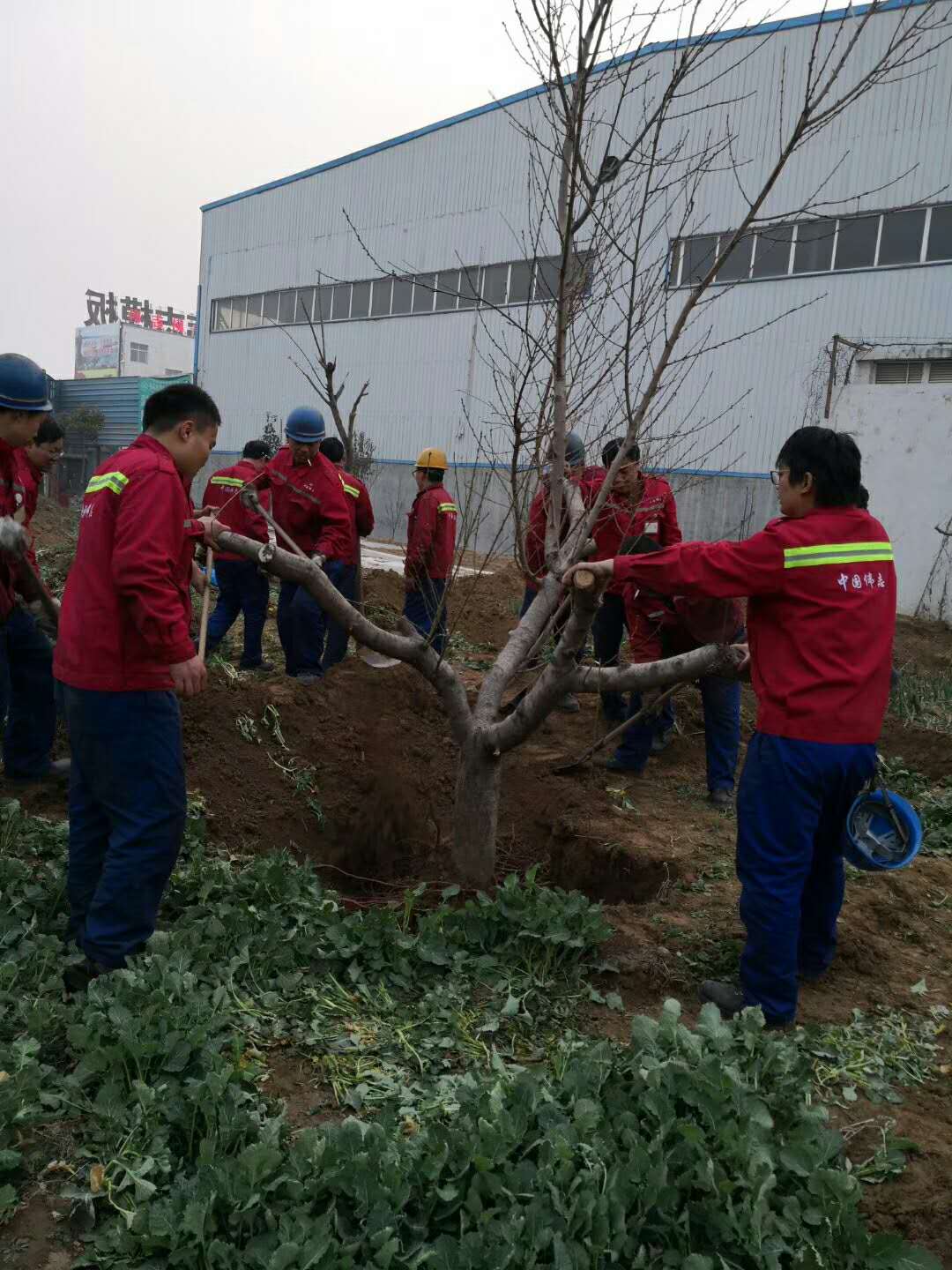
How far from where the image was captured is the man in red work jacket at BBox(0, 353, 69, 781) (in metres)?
4.69

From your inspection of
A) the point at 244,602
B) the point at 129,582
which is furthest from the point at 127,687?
the point at 244,602

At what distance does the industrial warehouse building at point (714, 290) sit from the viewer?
1214 cm

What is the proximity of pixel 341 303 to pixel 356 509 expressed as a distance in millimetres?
18528

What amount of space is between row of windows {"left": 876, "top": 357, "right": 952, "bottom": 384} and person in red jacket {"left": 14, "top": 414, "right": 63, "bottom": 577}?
13.0m

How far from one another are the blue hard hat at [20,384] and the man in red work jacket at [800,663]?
2.67 metres

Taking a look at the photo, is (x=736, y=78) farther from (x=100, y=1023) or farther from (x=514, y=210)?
(x=100, y=1023)

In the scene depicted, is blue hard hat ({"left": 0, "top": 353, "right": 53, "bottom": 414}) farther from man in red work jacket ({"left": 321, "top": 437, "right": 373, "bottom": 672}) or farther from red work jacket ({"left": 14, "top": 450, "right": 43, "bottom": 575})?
man in red work jacket ({"left": 321, "top": 437, "right": 373, "bottom": 672})

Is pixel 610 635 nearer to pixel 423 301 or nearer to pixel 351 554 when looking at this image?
pixel 351 554

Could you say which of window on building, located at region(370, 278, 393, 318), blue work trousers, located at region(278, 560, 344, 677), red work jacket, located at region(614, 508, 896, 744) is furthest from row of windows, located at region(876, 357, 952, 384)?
red work jacket, located at region(614, 508, 896, 744)

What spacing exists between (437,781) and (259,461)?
3.46 meters

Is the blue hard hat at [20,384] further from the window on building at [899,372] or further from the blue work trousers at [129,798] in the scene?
the window on building at [899,372]

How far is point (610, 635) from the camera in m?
6.75

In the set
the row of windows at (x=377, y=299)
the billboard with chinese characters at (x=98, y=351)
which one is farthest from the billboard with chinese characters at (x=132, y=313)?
the row of windows at (x=377, y=299)

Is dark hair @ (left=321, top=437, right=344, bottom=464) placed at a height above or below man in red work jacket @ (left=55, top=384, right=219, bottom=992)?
above
